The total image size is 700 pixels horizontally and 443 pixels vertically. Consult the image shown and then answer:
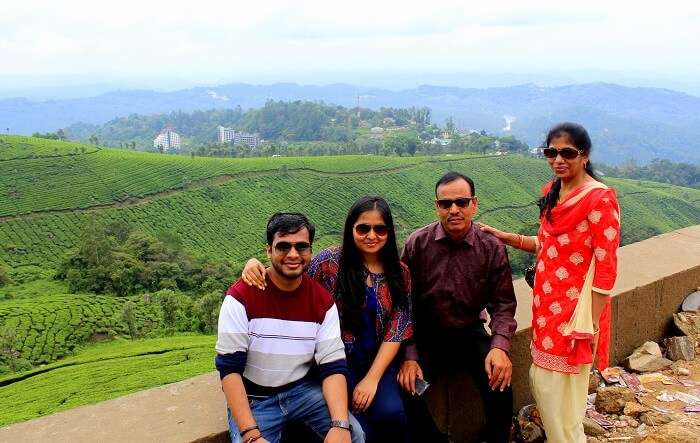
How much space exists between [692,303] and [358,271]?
2849 millimetres

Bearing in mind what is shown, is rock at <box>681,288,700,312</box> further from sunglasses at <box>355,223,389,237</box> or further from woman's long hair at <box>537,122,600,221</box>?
sunglasses at <box>355,223,389,237</box>

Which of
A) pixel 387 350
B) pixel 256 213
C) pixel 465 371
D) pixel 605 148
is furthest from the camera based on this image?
pixel 605 148

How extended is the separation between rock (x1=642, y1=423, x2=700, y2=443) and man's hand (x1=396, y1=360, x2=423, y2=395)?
1154mm

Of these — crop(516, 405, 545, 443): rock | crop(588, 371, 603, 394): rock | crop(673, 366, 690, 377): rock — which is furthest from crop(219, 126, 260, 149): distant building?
crop(516, 405, 545, 443): rock

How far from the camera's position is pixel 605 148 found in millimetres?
193000

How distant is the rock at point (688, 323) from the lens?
4.01 metres

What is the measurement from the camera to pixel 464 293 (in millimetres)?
2727

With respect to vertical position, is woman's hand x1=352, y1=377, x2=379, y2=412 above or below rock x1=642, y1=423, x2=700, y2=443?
above

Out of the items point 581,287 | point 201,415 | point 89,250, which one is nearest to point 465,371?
point 581,287

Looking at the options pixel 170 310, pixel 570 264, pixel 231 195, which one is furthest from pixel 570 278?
pixel 231 195

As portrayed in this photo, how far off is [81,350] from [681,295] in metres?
26.5

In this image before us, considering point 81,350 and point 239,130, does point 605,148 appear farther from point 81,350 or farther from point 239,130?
point 81,350

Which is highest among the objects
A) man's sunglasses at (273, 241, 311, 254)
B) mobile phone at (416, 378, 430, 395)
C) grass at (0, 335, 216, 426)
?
man's sunglasses at (273, 241, 311, 254)

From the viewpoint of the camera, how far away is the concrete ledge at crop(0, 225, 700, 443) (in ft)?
7.30
